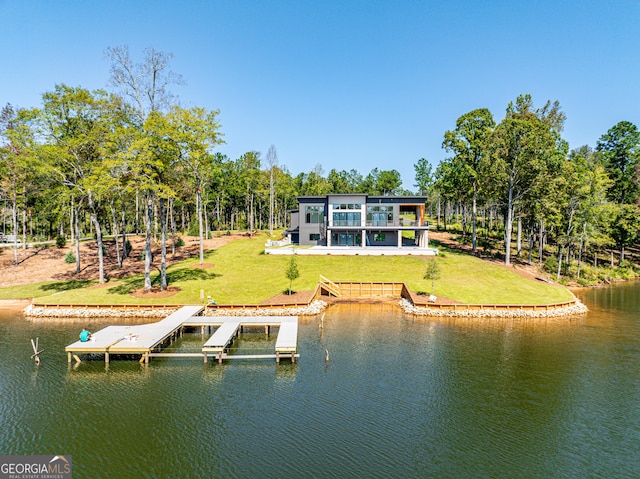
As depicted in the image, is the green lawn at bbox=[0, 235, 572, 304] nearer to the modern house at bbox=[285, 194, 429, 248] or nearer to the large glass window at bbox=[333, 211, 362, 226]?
the modern house at bbox=[285, 194, 429, 248]

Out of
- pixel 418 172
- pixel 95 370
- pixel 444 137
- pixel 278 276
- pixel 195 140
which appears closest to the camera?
pixel 95 370

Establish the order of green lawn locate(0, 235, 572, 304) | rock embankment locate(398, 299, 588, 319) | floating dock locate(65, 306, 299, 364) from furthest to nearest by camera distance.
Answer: green lawn locate(0, 235, 572, 304)
rock embankment locate(398, 299, 588, 319)
floating dock locate(65, 306, 299, 364)

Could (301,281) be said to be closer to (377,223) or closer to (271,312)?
(271,312)

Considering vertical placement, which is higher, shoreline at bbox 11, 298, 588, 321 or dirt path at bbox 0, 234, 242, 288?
dirt path at bbox 0, 234, 242, 288

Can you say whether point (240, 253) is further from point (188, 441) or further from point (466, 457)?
point (466, 457)

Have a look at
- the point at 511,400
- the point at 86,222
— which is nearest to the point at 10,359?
the point at 511,400

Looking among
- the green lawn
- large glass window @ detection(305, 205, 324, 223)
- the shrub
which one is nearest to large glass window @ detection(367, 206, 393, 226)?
large glass window @ detection(305, 205, 324, 223)

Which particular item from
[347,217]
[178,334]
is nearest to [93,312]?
[178,334]

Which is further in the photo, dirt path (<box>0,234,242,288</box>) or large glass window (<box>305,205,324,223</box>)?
large glass window (<box>305,205,324,223</box>)
